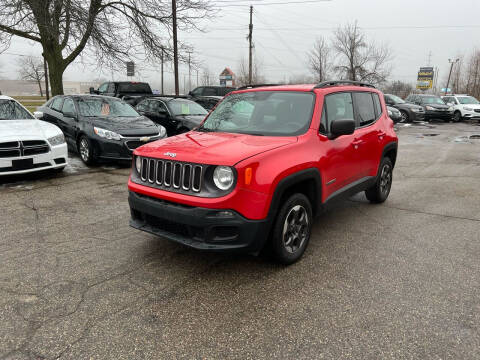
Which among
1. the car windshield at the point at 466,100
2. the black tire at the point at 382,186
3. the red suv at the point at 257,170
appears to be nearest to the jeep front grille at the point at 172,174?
the red suv at the point at 257,170

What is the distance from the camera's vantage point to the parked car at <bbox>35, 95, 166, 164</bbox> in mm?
8039

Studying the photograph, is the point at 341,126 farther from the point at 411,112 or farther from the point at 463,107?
the point at 463,107

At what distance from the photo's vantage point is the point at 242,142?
3504 mm

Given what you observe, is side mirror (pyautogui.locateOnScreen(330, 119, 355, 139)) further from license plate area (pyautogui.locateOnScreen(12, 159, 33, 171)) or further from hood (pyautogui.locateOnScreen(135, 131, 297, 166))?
license plate area (pyautogui.locateOnScreen(12, 159, 33, 171))

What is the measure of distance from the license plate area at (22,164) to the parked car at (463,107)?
83.6 ft

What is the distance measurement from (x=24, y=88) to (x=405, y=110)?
138165 millimetres

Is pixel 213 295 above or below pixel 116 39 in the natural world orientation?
below

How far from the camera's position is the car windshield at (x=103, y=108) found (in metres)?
8.88

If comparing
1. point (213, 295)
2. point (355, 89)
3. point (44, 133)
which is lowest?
point (213, 295)

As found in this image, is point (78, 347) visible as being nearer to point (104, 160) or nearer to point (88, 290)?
point (88, 290)

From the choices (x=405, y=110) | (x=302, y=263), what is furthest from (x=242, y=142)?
(x=405, y=110)

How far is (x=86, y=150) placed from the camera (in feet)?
27.4

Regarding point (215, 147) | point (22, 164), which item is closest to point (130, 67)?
point (22, 164)

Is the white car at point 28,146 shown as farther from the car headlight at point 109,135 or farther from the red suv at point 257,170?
the red suv at point 257,170
